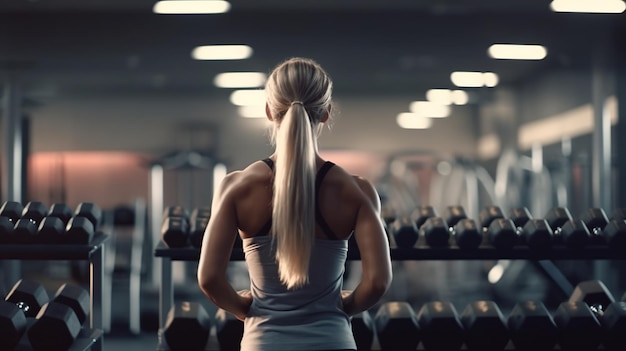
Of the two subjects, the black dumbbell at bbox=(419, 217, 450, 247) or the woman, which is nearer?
the woman

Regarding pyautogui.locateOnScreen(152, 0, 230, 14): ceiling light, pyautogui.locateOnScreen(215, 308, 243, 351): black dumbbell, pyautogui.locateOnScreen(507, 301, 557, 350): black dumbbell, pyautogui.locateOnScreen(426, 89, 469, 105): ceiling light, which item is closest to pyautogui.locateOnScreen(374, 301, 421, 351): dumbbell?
pyautogui.locateOnScreen(507, 301, 557, 350): black dumbbell

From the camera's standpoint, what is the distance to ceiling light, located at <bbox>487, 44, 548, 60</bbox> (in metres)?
6.06

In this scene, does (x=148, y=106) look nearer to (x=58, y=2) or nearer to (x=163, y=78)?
(x=163, y=78)

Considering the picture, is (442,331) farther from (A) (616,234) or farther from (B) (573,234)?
(A) (616,234)

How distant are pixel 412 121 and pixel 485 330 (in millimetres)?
4383

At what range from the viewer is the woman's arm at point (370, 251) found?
166cm

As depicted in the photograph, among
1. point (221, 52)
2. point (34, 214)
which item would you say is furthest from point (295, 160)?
point (221, 52)

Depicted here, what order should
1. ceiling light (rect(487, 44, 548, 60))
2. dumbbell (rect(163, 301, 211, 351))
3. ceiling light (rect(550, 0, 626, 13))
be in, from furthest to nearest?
1. ceiling light (rect(487, 44, 548, 60))
2. ceiling light (rect(550, 0, 626, 13))
3. dumbbell (rect(163, 301, 211, 351))

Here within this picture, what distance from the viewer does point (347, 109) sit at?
6.65 m

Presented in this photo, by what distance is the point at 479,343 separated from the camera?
2.36 meters

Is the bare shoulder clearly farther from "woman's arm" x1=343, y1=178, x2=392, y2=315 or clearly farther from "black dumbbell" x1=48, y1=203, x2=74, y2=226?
"black dumbbell" x1=48, y1=203, x2=74, y2=226

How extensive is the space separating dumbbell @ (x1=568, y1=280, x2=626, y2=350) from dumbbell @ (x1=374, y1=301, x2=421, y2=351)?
1.74 ft

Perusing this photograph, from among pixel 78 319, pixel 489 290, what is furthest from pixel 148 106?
pixel 78 319

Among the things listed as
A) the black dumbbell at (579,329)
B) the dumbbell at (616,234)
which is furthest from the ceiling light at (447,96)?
the black dumbbell at (579,329)
